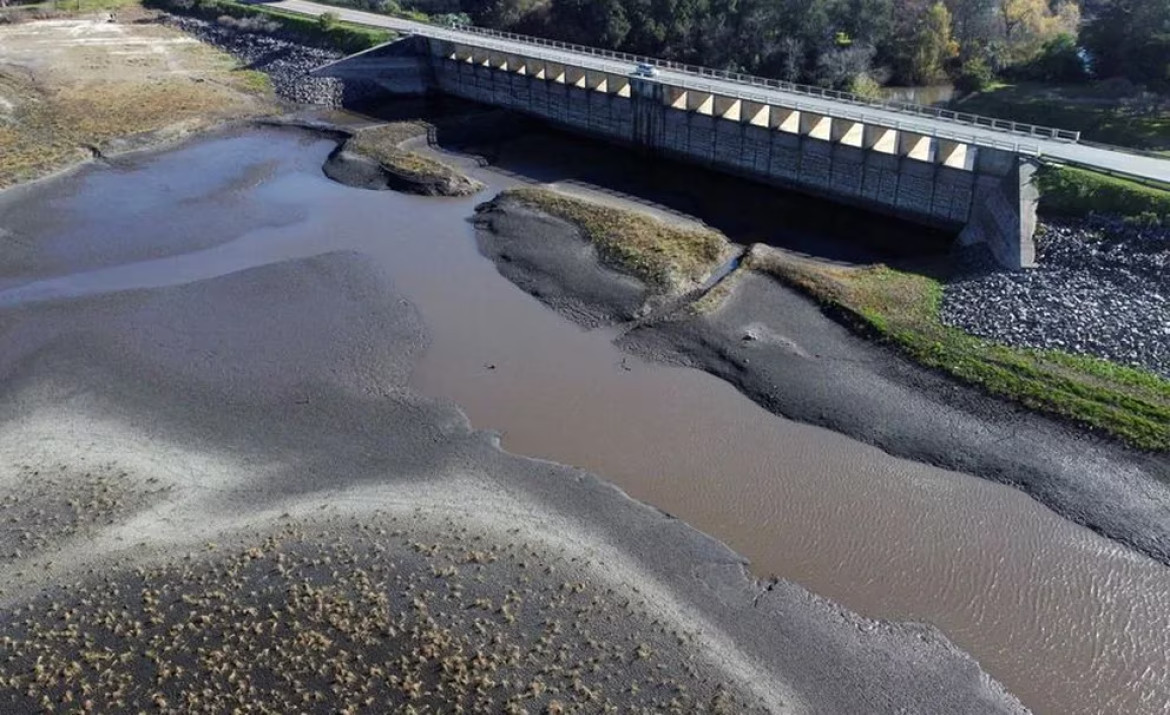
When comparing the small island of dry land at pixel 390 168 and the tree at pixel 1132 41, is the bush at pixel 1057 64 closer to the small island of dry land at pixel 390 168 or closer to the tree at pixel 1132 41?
the tree at pixel 1132 41

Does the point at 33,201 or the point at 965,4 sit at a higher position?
the point at 965,4

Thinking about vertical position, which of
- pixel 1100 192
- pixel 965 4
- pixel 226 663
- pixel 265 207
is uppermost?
pixel 965 4

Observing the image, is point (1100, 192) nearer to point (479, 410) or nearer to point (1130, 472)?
point (1130, 472)

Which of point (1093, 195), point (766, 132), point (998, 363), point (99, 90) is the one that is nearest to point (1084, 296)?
point (998, 363)

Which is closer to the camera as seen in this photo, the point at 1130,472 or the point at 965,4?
the point at 1130,472

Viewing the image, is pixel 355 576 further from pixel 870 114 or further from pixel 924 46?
pixel 924 46

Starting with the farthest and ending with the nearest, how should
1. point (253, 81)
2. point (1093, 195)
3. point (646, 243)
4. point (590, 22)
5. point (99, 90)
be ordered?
point (253, 81) → point (590, 22) → point (99, 90) → point (646, 243) → point (1093, 195)

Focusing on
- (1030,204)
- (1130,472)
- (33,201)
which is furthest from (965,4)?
(33,201)
